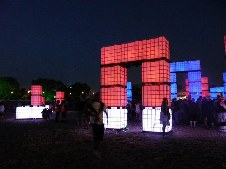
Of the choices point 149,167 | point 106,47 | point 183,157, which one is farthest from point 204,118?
point 149,167

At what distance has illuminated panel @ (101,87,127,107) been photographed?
16.0m

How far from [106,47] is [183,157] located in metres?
10.2

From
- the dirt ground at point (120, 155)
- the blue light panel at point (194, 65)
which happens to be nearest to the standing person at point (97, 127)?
the dirt ground at point (120, 155)

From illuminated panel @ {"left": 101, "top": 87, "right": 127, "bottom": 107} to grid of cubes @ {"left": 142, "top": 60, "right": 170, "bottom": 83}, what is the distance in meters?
1.97

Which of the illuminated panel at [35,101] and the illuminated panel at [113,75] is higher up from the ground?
the illuminated panel at [113,75]

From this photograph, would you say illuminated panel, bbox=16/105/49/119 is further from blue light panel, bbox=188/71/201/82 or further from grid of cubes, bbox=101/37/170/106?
blue light panel, bbox=188/71/201/82

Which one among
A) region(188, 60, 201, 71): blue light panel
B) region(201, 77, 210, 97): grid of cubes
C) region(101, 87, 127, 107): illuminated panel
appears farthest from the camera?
region(201, 77, 210, 97): grid of cubes

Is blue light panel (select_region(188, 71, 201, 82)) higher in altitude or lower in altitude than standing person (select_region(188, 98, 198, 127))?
higher

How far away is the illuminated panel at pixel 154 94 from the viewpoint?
14.2 metres

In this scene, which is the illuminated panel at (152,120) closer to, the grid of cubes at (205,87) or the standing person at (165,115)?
the standing person at (165,115)

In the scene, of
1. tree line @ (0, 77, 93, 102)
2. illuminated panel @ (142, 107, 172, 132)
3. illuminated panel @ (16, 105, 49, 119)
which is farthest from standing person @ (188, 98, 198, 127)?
tree line @ (0, 77, 93, 102)

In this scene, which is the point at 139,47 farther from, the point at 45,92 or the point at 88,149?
the point at 45,92

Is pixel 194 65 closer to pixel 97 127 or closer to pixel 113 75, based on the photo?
pixel 113 75

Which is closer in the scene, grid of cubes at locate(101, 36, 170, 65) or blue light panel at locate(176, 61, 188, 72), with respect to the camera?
grid of cubes at locate(101, 36, 170, 65)
